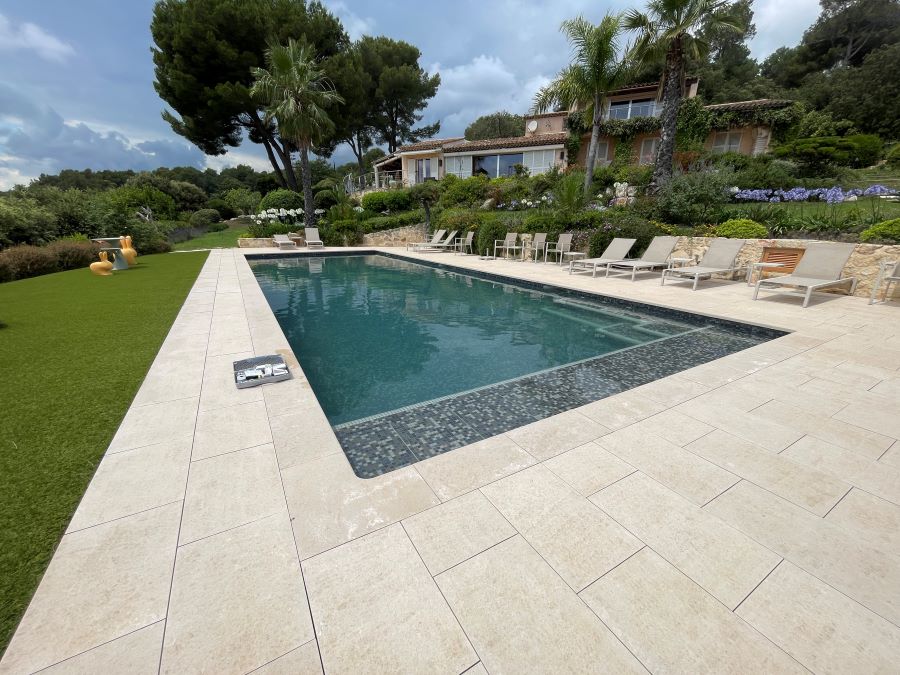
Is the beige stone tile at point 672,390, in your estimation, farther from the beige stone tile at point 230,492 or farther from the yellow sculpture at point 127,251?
the yellow sculpture at point 127,251

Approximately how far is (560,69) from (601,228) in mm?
6867

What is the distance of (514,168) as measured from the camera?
23.0 m

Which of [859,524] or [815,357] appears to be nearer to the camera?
[859,524]

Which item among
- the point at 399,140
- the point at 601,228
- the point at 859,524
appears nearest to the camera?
the point at 859,524

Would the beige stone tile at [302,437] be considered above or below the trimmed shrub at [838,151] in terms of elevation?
below

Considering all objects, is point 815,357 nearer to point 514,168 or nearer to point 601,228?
point 601,228

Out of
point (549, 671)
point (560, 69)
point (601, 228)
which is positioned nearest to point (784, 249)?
point (601, 228)

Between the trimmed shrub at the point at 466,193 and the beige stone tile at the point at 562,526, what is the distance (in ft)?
63.3

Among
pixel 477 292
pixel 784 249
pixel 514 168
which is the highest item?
pixel 514 168

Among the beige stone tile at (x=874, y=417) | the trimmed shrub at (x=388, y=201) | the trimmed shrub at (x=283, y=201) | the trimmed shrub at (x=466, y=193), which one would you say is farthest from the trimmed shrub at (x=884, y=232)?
the trimmed shrub at (x=283, y=201)

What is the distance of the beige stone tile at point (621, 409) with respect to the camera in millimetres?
2768

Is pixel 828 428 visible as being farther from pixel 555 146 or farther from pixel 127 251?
pixel 555 146

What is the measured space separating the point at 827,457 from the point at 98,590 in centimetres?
384

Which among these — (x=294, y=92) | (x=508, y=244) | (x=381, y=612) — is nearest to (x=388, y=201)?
(x=294, y=92)
